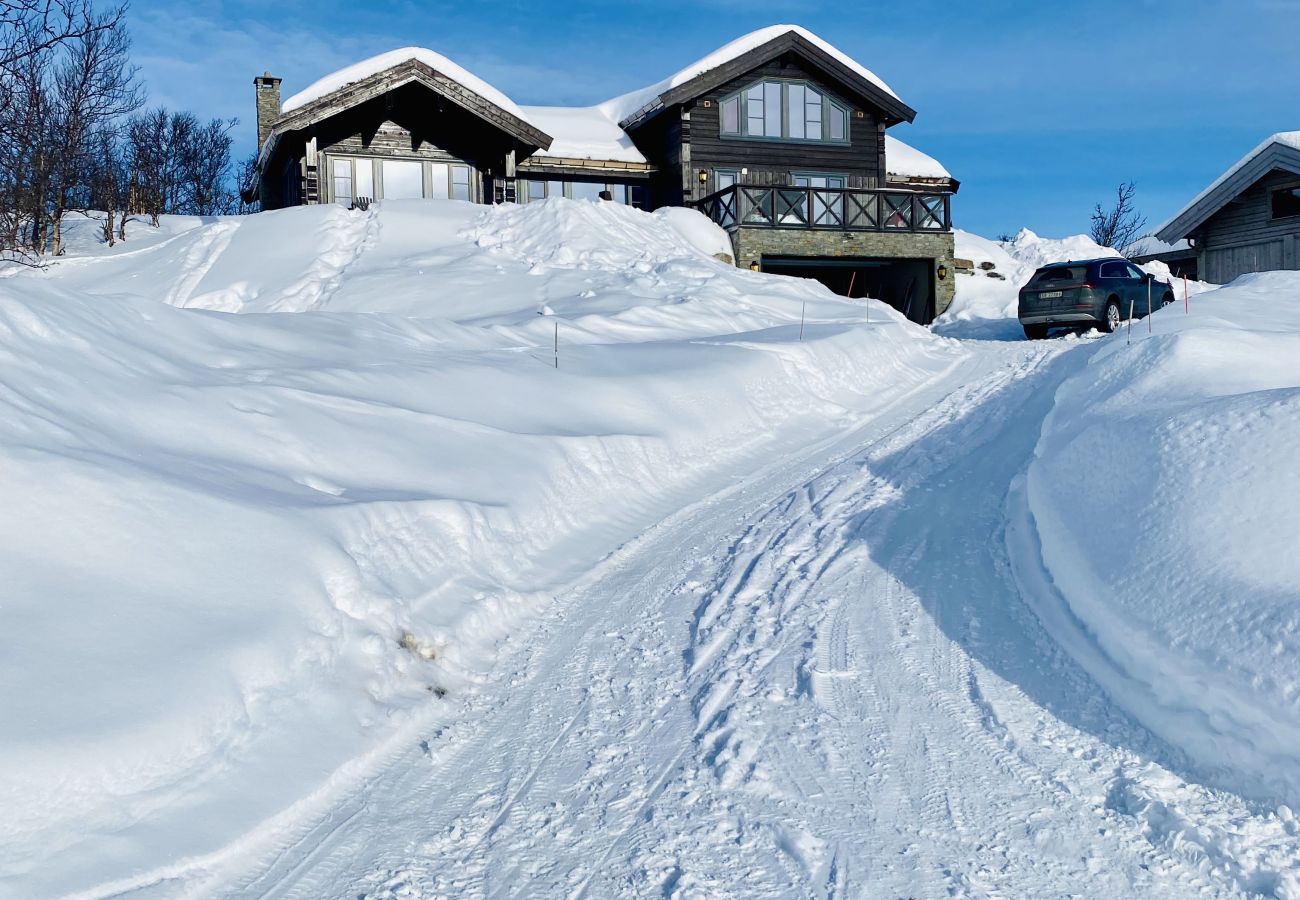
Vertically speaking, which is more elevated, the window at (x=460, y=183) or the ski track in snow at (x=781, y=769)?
the window at (x=460, y=183)

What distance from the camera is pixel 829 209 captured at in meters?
24.2

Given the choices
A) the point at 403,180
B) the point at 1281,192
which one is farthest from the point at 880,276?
the point at 403,180

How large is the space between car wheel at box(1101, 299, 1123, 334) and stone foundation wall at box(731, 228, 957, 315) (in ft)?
22.5

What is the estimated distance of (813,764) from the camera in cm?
393

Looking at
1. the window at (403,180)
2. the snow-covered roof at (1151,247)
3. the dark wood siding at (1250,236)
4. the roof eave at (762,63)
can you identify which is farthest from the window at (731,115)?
the snow-covered roof at (1151,247)

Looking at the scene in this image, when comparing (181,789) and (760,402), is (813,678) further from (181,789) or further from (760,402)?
(760,402)

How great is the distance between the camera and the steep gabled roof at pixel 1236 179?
2412 centimetres

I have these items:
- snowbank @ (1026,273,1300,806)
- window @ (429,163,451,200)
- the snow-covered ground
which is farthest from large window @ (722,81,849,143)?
snowbank @ (1026,273,1300,806)

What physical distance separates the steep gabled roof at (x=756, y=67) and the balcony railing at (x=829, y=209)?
274 centimetres

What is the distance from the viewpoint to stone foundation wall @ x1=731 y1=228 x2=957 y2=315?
2312cm

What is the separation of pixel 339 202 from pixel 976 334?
1391cm

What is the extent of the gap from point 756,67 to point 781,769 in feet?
79.9

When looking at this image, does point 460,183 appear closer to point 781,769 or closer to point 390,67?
point 390,67

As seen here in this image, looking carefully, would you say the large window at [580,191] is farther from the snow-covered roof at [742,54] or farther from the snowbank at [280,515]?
the snowbank at [280,515]
